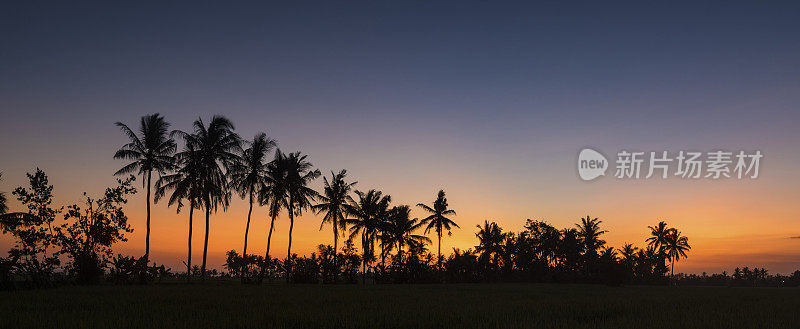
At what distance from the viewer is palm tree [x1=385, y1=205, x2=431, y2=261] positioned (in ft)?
207

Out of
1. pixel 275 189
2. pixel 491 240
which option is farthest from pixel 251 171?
pixel 491 240

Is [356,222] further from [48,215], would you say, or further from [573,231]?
[573,231]

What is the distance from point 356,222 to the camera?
60625 millimetres

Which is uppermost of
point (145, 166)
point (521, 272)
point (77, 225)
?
point (145, 166)

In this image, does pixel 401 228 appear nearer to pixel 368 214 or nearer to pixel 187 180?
pixel 368 214

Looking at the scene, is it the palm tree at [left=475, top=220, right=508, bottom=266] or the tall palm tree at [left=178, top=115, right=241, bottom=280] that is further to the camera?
the palm tree at [left=475, top=220, right=508, bottom=266]

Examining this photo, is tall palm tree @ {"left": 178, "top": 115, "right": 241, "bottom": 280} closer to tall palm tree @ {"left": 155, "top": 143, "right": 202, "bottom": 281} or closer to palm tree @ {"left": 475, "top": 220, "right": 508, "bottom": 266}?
tall palm tree @ {"left": 155, "top": 143, "right": 202, "bottom": 281}

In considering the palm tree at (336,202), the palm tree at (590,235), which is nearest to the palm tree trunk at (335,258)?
the palm tree at (336,202)

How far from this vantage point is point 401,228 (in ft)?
209

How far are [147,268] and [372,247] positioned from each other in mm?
28178

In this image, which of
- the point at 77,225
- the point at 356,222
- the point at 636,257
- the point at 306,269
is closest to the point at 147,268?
the point at 77,225

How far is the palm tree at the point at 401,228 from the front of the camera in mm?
62969

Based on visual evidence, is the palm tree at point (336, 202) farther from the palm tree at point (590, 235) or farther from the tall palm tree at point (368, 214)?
the palm tree at point (590, 235)

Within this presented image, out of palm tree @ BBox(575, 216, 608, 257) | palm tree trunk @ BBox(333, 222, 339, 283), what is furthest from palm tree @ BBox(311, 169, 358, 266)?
palm tree @ BBox(575, 216, 608, 257)
